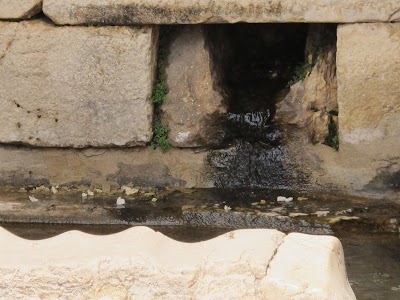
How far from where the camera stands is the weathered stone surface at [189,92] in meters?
7.41

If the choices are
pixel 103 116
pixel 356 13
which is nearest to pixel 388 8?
pixel 356 13

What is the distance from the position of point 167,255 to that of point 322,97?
3.81m

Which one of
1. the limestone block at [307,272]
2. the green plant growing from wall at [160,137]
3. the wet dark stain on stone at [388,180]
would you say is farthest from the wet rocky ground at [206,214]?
the limestone block at [307,272]

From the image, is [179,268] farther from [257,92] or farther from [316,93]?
[257,92]

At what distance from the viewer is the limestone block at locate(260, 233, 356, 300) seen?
3500 mm

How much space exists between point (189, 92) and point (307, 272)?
3.96 metres

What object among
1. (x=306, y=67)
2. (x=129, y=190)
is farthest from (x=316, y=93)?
(x=129, y=190)

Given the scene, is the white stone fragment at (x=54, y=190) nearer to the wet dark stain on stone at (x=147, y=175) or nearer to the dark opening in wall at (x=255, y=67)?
the wet dark stain on stone at (x=147, y=175)

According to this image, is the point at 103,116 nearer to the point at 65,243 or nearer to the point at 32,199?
the point at 32,199

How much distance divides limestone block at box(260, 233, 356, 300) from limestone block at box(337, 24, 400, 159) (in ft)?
10.7

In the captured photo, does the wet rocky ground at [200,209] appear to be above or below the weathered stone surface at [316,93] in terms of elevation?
below

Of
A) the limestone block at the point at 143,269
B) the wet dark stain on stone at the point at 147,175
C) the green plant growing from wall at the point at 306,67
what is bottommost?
the wet dark stain on stone at the point at 147,175

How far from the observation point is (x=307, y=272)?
358 cm

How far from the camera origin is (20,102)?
291 inches
